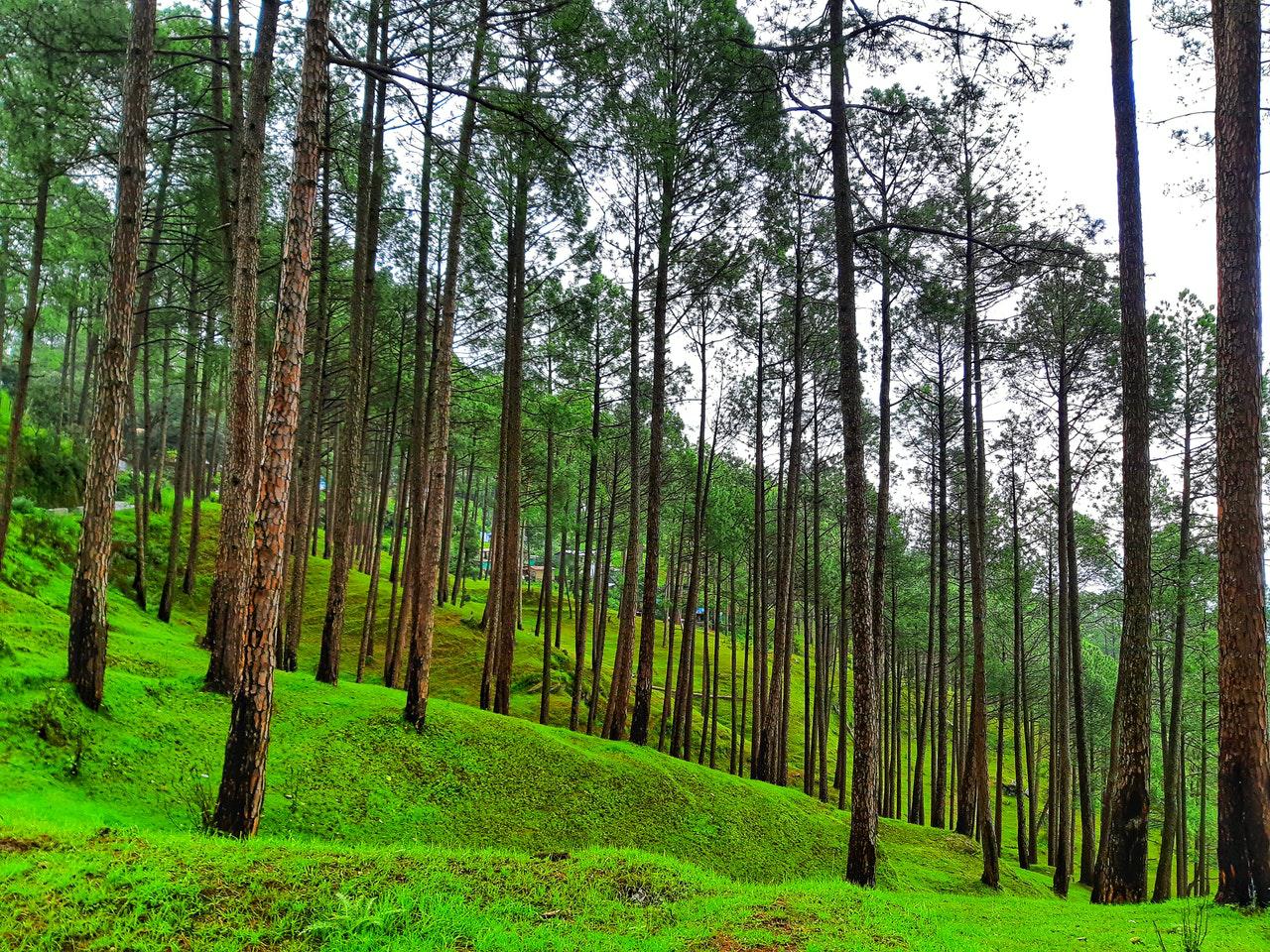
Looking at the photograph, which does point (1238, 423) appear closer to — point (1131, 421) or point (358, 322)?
point (1131, 421)

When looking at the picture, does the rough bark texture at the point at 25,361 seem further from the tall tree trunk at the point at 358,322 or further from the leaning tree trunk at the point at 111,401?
the leaning tree trunk at the point at 111,401

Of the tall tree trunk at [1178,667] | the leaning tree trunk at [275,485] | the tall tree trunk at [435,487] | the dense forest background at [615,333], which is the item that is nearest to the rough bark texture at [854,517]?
the dense forest background at [615,333]

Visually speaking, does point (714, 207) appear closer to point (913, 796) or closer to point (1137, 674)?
point (1137, 674)

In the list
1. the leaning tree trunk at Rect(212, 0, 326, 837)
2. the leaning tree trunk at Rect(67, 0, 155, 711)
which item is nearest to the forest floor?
the leaning tree trunk at Rect(67, 0, 155, 711)

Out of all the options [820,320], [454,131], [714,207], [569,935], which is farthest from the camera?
[820,320]

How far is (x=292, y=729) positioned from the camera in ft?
30.1

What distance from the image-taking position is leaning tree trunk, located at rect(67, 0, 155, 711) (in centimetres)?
717

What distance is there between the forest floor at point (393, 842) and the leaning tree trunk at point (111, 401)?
455 millimetres

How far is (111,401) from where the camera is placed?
7.40 metres

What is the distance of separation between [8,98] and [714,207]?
41.1ft

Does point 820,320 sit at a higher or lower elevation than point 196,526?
higher

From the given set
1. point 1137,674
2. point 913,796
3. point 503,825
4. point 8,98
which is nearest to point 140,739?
point 503,825

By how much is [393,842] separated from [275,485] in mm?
4884

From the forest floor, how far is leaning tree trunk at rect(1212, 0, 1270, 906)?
1.36 m
